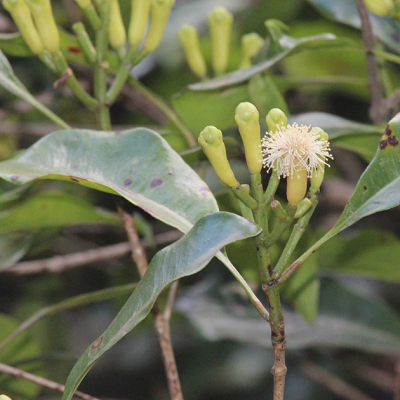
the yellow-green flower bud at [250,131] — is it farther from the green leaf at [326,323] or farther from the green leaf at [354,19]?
the green leaf at [326,323]

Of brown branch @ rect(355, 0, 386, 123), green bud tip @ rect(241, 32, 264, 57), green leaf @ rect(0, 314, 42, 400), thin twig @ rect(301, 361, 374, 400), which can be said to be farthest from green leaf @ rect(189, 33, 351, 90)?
thin twig @ rect(301, 361, 374, 400)

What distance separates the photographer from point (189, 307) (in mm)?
1352

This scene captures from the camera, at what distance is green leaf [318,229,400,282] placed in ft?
4.00

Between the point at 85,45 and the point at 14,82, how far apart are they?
0.13 metres

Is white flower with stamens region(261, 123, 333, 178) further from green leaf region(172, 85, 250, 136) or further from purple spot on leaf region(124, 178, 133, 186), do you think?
green leaf region(172, 85, 250, 136)

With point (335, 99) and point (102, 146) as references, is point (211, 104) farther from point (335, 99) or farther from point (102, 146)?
point (335, 99)

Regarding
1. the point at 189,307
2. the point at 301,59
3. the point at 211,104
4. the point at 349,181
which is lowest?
the point at 189,307

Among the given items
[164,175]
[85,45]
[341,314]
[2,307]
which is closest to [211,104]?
[85,45]

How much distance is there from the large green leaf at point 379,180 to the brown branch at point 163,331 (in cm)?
29

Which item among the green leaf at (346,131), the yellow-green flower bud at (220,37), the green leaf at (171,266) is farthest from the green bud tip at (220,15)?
the green leaf at (171,266)

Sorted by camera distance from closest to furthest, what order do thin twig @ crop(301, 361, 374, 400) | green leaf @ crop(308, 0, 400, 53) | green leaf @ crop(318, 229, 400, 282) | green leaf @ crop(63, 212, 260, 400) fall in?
1. green leaf @ crop(63, 212, 260, 400)
2. green leaf @ crop(308, 0, 400, 53)
3. green leaf @ crop(318, 229, 400, 282)
4. thin twig @ crop(301, 361, 374, 400)

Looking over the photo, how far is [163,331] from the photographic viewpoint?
2.76ft

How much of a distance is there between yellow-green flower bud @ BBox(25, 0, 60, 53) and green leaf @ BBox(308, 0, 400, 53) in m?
0.51

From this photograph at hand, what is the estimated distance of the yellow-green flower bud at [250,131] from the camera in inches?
24.8
